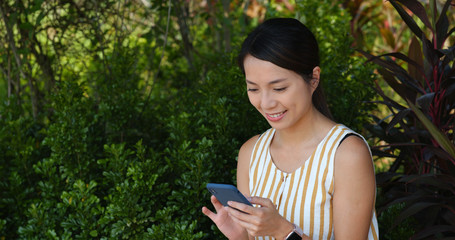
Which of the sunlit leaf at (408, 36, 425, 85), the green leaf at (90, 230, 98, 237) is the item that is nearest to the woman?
the green leaf at (90, 230, 98, 237)

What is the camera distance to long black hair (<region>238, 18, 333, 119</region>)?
5.81 feet

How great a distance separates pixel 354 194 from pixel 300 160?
27 cm

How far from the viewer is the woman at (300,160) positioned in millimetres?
1732

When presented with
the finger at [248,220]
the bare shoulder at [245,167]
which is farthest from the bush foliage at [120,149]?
the finger at [248,220]

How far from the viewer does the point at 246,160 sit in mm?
2146

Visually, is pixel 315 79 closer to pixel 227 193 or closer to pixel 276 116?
pixel 276 116

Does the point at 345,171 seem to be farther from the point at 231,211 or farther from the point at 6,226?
the point at 6,226

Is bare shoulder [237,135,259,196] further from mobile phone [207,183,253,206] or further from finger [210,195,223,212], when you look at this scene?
mobile phone [207,183,253,206]

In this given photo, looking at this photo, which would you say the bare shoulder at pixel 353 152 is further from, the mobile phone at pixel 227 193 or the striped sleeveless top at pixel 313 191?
the mobile phone at pixel 227 193

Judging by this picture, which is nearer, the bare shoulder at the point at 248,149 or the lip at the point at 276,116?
the lip at the point at 276,116

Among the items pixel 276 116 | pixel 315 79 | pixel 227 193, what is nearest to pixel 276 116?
pixel 276 116

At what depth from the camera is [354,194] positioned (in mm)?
1732

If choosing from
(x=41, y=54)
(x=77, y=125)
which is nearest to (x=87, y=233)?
(x=77, y=125)

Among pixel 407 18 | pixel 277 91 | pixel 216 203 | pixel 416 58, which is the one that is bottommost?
pixel 216 203
